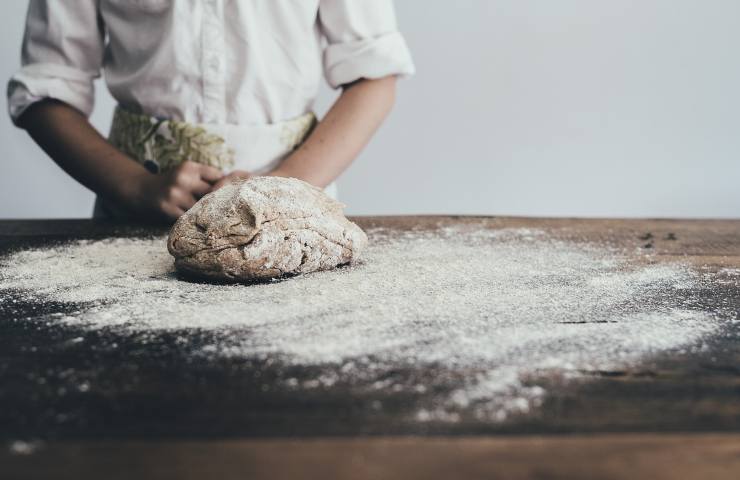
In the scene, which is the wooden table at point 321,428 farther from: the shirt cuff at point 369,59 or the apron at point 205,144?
the shirt cuff at point 369,59

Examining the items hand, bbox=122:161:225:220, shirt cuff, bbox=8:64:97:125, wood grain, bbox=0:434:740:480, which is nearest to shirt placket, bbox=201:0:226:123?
hand, bbox=122:161:225:220

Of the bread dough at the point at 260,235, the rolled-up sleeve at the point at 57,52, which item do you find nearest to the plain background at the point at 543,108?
the rolled-up sleeve at the point at 57,52

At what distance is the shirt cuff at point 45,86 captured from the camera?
1.29m

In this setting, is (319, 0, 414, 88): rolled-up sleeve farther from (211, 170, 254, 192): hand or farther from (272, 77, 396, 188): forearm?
(211, 170, 254, 192): hand

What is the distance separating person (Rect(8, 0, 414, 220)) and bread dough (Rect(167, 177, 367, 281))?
31 centimetres

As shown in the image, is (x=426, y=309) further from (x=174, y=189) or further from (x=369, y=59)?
(x=369, y=59)

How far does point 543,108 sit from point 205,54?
5.39ft

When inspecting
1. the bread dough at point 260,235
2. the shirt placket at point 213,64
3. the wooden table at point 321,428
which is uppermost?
the shirt placket at point 213,64

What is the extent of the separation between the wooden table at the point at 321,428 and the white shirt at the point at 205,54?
0.74m

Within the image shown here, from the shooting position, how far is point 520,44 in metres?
2.56

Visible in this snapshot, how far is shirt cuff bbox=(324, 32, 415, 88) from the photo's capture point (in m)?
1.31

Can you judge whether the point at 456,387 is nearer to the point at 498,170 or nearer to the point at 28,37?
the point at 28,37

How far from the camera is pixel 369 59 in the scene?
4.28 ft

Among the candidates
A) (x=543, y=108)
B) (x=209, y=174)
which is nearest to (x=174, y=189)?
(x=209, y=174)
